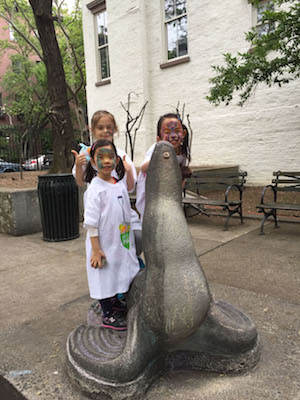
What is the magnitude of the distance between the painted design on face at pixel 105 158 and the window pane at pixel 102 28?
13.6 metres

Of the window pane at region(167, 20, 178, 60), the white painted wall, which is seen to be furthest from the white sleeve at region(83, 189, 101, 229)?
the window pane at region(167, 20, 178, 60)

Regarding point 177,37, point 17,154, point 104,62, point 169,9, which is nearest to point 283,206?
point 177,37

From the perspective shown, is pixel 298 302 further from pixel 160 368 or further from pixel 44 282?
pixel 44 282

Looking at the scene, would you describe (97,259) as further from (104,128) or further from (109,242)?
(104,128)

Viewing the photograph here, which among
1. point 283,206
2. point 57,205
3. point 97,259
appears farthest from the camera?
point 57,205

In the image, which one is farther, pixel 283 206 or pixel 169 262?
pixel 283 206

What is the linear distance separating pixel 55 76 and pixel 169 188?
8061 mm

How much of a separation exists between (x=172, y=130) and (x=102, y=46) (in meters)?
13.5

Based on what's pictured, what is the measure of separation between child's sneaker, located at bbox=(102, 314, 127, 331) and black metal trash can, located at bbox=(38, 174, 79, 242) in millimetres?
3762

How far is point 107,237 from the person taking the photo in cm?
247

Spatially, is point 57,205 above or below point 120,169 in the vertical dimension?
below

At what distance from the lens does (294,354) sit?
8.15 feet

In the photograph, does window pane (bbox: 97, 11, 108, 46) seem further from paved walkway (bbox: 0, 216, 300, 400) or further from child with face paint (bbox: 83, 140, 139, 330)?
child with face paint (bbox: 83, 140, 139, 330)

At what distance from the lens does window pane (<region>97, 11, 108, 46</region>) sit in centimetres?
1424
